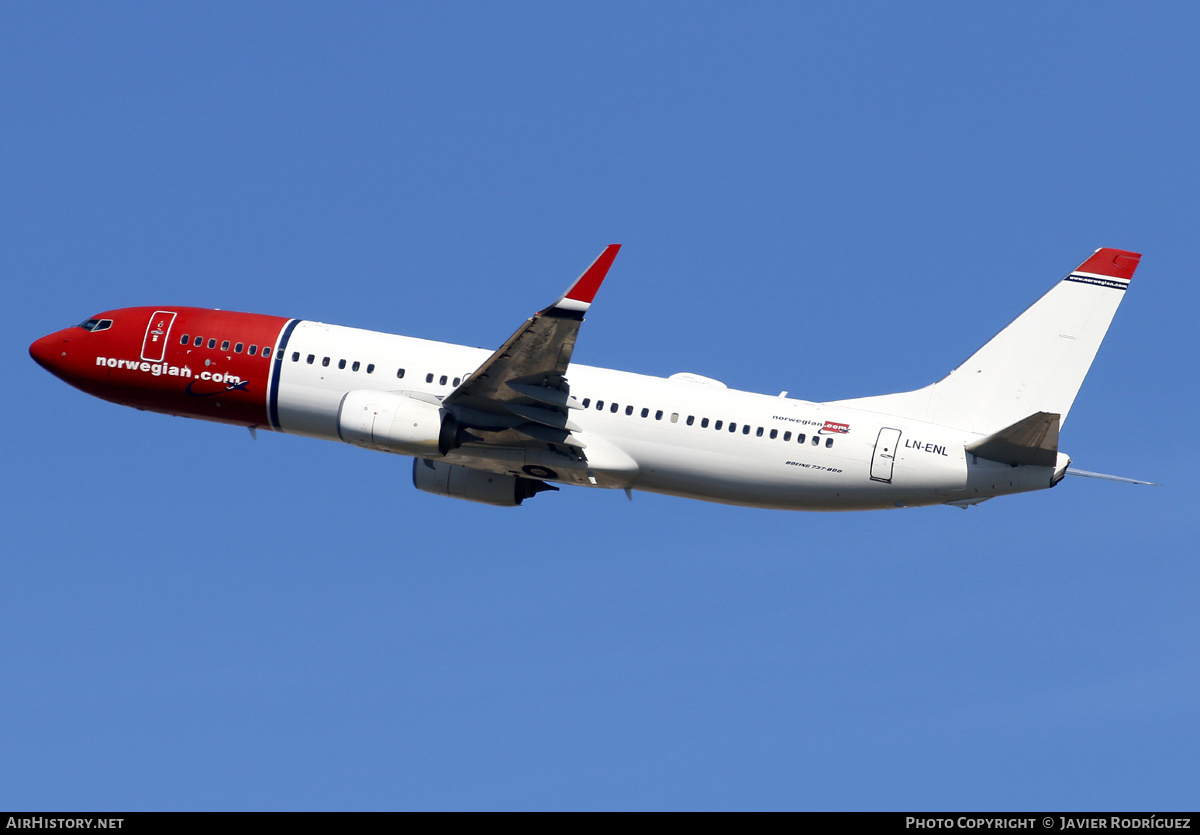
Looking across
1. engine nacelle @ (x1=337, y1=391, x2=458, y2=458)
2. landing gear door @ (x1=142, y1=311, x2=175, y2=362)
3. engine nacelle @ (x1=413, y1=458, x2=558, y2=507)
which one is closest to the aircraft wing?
engine nacelle @ (x1=337, y1=391, x2=458, y2=458)

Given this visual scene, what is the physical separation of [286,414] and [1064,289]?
1010 inches

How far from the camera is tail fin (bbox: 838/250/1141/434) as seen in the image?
45.7 m

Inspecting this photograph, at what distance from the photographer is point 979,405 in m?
46.0

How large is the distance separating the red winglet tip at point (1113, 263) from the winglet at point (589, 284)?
53.2 feet

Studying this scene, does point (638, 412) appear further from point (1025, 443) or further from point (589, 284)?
point (1025, 443)

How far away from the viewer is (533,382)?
43.9m

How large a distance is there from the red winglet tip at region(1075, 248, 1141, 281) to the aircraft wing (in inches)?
644

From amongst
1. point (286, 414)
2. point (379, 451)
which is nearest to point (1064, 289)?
point (379, 451)

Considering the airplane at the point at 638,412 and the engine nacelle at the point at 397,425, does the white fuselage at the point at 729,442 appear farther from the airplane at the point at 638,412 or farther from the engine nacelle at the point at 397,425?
the engine nacelle at the point at 397,425

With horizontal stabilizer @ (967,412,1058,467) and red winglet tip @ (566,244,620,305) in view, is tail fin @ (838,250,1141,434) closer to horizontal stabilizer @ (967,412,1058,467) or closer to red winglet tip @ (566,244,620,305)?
horizontal stabilizer @ (967,412,1058,467)
